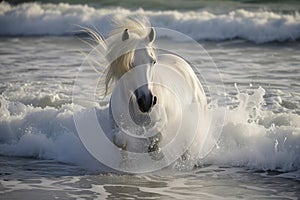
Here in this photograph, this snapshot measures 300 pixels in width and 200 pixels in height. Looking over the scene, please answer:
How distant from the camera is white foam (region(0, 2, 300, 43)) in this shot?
16691mm

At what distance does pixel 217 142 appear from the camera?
743 cm

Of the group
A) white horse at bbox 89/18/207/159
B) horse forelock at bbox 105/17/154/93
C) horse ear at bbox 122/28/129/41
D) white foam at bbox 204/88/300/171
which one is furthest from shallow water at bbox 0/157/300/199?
horse ear at bbox 122/28/129/41

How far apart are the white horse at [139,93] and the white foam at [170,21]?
9761mm

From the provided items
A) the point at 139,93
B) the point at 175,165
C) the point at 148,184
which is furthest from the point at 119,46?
the point at 175,165

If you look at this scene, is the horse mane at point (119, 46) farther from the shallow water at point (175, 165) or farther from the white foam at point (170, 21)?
the white foam at point (170, 21)

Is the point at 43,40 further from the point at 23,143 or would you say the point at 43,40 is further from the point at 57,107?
the point at 23,143

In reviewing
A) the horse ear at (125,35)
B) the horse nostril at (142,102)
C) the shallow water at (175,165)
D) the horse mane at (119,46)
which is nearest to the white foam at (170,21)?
the shallow water at (175,165)

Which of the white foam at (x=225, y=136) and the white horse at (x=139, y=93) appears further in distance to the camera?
the white foam at (x=225, y=136)

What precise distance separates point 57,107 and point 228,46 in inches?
272

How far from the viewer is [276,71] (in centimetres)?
1128

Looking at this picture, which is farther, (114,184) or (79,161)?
(79,161)

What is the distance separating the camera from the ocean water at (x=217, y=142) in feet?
20.2

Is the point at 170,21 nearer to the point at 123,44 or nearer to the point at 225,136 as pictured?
the point at 225,136

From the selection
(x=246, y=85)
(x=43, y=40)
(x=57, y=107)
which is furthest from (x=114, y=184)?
(x=43, y=40)
